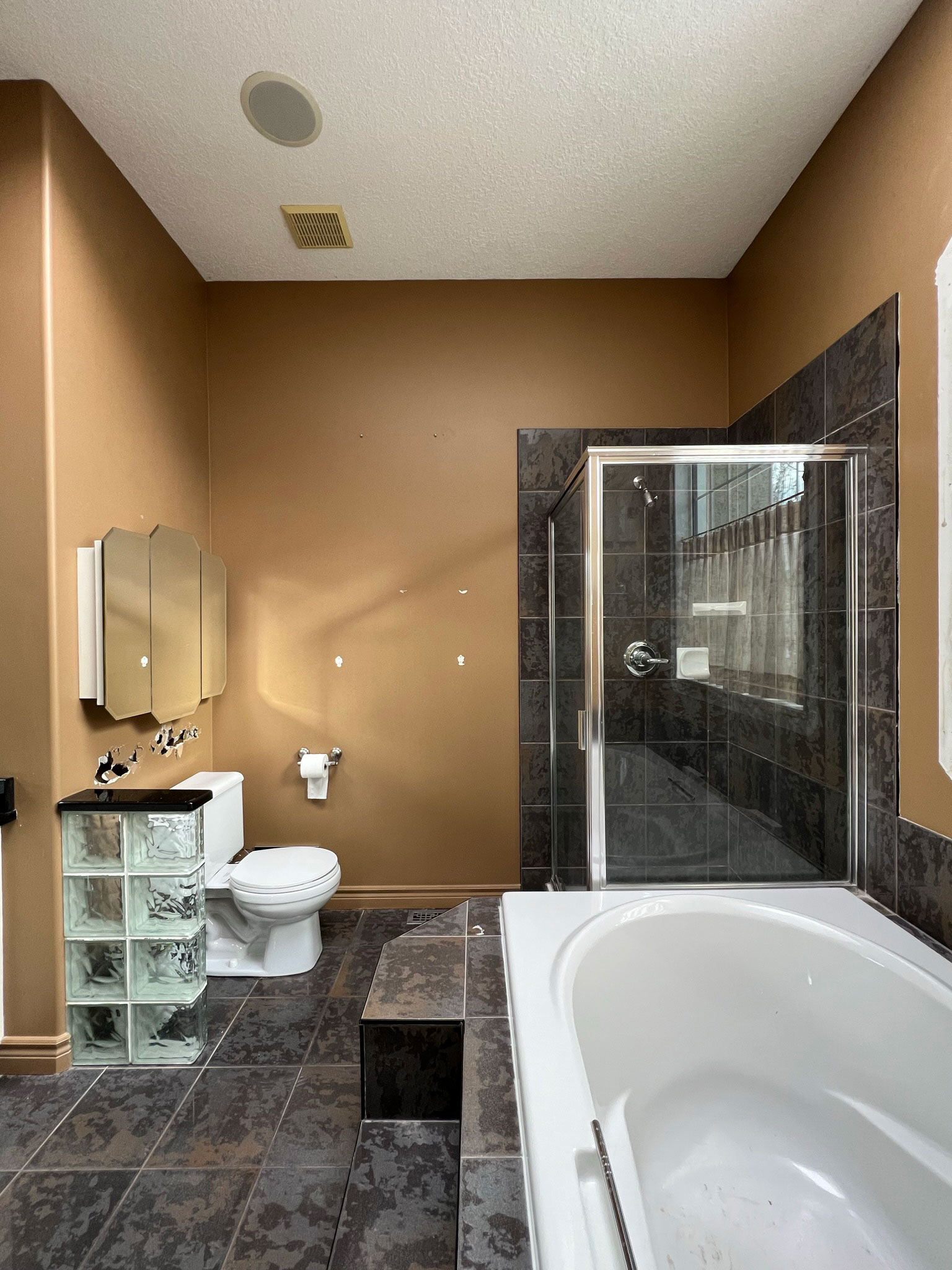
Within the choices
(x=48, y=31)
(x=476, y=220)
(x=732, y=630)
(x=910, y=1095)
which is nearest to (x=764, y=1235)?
(x=910, y=1095)

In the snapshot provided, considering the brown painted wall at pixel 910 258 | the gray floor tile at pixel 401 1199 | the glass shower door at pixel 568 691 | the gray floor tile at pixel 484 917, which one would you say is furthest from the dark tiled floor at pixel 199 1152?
the brown painted wall at pixel 910 258

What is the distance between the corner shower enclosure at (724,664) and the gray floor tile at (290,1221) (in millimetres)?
981

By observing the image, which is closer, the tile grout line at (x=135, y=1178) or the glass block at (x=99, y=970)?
the tile grout line at (x=135, y=1178)

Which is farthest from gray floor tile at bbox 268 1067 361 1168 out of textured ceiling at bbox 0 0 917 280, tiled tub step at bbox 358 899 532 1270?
textured ceiling at bbox 0 0 917 280

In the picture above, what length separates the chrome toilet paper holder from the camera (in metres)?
2.72

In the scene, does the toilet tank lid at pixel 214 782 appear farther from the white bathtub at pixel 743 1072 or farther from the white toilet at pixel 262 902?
the white bathtub at pixel 743 1072

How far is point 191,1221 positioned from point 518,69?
9.11ft

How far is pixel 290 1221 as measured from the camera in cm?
133

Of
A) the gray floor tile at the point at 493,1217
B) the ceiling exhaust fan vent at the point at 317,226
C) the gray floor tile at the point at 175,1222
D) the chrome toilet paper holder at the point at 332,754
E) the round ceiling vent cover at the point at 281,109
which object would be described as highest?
the round ceiling vent cover at the point at 281,109

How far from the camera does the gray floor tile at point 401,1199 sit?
1146mm

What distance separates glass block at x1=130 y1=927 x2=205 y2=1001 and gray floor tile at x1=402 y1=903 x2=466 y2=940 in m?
0.66

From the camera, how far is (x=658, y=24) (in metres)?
1.58

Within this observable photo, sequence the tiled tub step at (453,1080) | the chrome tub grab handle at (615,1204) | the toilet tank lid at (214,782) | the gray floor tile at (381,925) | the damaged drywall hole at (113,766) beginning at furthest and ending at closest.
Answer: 1. the gray floor tile at (381,925)
2. the toilet tank lid at (214,782)
3. the damaged drywall hole at (113,766)
4. the tiled tub step at (453,1080)
5. the chrome tub grab handle at (615,1204)

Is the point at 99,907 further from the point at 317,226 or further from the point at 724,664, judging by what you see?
the point at 317,226
